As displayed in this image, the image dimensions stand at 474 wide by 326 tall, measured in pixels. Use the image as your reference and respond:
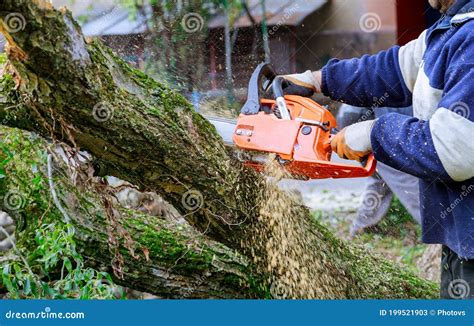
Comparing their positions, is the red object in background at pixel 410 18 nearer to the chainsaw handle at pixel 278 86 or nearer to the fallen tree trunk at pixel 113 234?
the chainsaw handle at pixel 278 86

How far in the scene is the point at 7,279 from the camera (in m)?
2.50

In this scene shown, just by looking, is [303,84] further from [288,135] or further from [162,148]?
[162,148]

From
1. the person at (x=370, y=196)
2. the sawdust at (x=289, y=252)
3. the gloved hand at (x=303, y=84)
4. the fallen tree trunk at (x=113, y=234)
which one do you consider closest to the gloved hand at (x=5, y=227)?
the fallen tree trunk at (x=113, y=234)

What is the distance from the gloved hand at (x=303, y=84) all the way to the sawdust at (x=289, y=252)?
393mm

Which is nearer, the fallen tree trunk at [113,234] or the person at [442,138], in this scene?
the person at [442,138]

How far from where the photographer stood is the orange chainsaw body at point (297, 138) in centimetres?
277

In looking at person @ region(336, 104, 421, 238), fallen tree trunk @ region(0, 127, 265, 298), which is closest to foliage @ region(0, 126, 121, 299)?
fallen tree trunk @ region(0, 127, 265, 298)

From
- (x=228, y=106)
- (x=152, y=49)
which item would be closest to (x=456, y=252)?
(x=228, y=106)

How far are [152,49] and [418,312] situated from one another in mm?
2802

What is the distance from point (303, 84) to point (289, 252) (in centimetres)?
69

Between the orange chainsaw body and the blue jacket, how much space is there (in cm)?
21

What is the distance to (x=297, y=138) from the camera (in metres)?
2.80

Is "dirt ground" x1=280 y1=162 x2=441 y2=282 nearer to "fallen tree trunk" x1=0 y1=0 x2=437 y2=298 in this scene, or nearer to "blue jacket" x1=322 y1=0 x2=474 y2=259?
"fallen tree trunk" x1=0 y1=0 x2=437 y2=298

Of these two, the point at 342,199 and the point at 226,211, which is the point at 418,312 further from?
the point at 342,199
